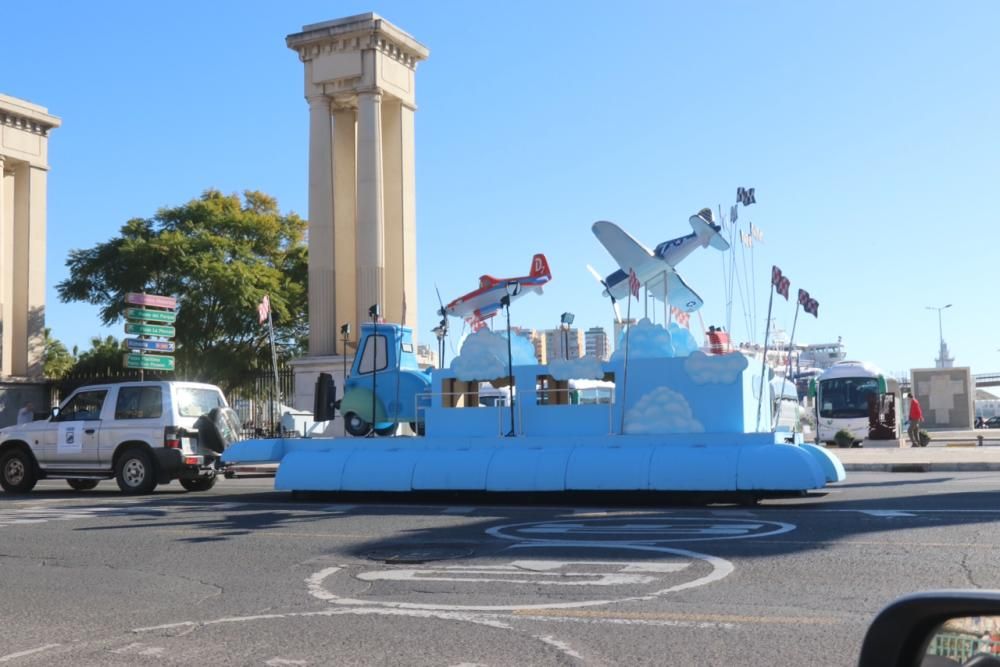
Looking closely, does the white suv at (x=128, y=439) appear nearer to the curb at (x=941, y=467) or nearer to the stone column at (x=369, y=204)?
the curb at (x=941, y=467)

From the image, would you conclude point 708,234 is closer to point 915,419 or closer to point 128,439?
point 128,439

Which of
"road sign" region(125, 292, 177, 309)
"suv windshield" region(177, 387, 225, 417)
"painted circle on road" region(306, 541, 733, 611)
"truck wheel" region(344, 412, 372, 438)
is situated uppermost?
"road sign" region(125, 292, 177, 309)

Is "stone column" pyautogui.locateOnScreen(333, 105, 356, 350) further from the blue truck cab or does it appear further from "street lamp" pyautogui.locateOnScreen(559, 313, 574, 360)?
"street lamp" pyautogui.locateOnScreen(559, 313, 574, 360)

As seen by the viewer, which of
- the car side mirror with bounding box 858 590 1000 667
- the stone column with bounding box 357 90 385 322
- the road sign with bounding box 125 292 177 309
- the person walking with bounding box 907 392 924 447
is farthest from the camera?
the stone column with bounding box 357 90 385 322

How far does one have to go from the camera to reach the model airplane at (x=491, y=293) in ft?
63.1

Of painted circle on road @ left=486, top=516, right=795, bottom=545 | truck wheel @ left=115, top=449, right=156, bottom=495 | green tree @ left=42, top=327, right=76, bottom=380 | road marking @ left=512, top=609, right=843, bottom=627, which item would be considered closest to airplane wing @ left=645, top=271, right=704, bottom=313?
painted circle on road @ left=486, top=516, right=795, bottom=545

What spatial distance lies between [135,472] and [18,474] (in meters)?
2.74

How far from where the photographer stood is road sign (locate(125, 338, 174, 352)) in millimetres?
29839

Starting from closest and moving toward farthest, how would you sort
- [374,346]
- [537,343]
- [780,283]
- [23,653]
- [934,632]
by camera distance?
[934,632] → [23,653] → [780,283] → [374,346] → [537,343]

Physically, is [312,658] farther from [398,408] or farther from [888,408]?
[888,408]

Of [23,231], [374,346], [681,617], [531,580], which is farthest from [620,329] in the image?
[23,231]

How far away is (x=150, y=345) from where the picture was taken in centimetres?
3033

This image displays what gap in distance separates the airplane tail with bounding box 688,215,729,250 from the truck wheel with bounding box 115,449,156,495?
10371 millimetres

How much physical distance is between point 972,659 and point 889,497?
13.9 metres
